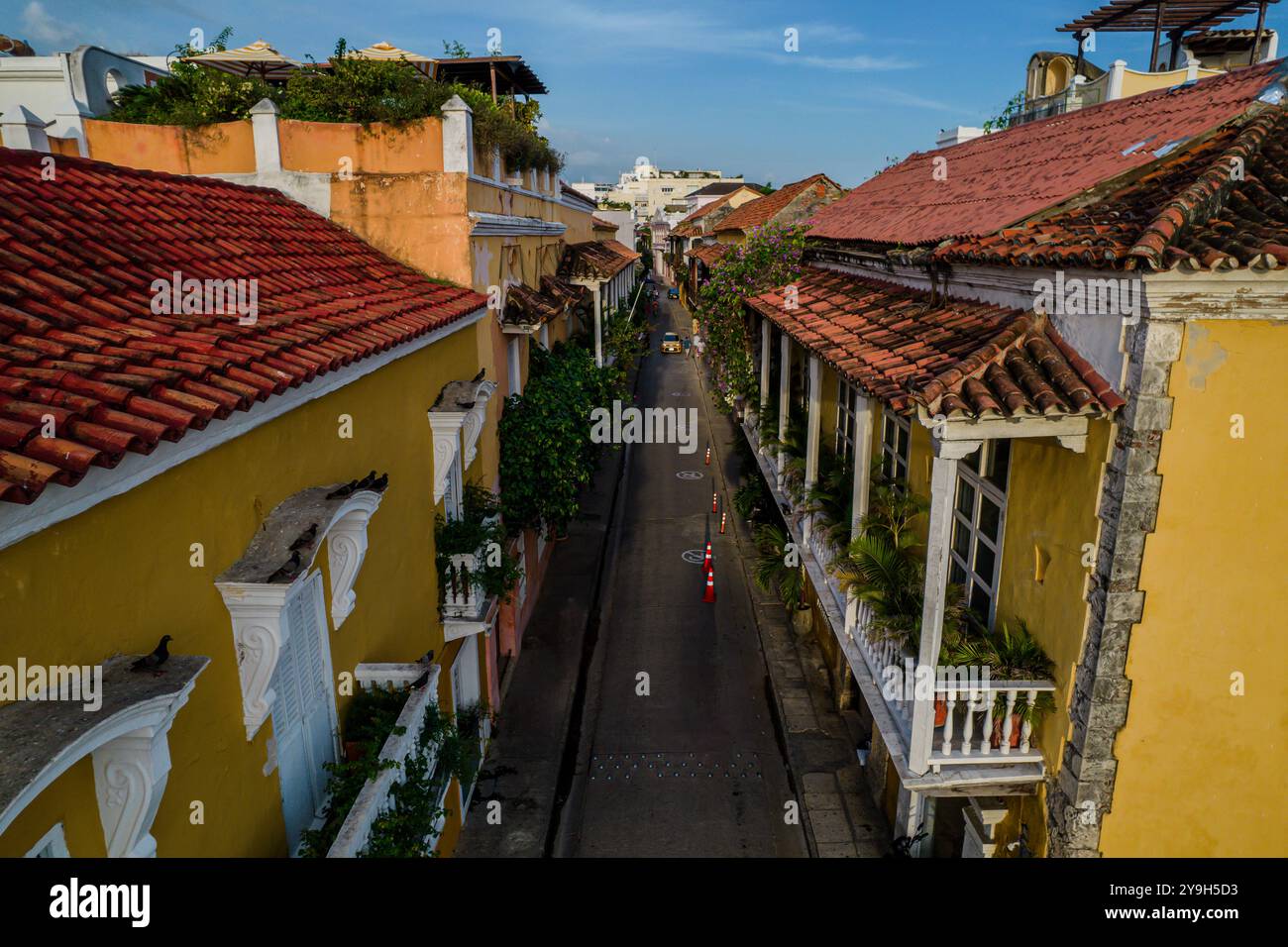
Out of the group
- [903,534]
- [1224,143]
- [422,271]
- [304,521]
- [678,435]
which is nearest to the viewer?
[304,521]

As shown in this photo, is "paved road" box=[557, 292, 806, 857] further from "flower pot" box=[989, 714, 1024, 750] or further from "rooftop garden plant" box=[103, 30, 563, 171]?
"rooftop garden plant" box=[103, 30, 563, 171]

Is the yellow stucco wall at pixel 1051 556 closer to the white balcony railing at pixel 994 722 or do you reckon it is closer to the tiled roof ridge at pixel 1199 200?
the white balcony railing at pixel 994 722

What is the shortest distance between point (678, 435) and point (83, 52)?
20.6 metres

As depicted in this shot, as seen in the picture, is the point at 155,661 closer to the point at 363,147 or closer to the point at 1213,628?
the point at 1213,628

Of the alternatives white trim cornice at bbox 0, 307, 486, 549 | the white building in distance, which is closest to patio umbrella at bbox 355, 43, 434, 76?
white trim cornice at bbox 0, 307, 486, 549

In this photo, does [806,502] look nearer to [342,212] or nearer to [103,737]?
[342,212]

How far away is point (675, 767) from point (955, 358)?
7419 millimetres

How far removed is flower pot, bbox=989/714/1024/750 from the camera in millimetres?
6309

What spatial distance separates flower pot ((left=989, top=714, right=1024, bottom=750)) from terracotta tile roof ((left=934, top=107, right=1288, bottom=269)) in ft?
11.3

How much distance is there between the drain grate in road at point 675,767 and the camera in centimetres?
1128

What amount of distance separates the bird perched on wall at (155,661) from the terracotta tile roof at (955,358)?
4.65 metres

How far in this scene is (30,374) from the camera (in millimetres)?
3584

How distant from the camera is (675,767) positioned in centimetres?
1147
